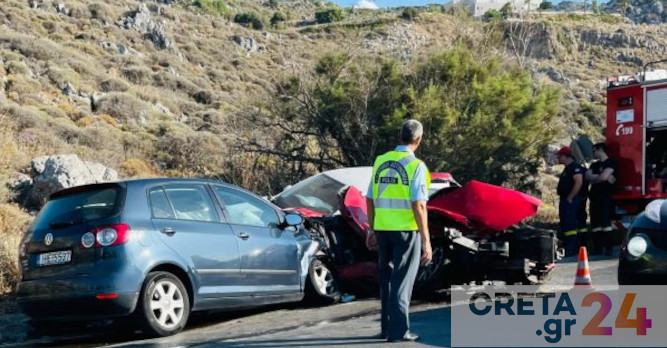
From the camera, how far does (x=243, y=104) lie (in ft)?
69.5

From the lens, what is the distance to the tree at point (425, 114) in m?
17.8

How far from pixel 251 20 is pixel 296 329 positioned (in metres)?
62.0

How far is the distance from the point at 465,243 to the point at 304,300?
199 cm

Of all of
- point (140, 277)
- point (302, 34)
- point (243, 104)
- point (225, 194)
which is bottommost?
point (140, 277)

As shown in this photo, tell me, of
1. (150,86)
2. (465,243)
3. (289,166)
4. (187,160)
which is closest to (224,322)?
(465,243)

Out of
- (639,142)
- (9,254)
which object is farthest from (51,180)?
(639,142)

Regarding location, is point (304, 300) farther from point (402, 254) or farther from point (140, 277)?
point (402, 254)

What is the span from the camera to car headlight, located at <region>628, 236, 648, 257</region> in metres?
7.14

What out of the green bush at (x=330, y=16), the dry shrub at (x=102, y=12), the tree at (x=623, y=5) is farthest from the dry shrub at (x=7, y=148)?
the tree at (x=623, y=5)

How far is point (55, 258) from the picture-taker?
321 inches

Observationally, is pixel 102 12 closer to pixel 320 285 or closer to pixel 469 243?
pixel 320 285

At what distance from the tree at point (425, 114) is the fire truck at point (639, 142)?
3.25 metres

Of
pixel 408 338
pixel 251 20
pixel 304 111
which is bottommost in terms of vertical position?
pixel 408 338

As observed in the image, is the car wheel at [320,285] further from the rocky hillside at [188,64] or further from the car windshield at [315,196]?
the rocky hillside at [188,64]
